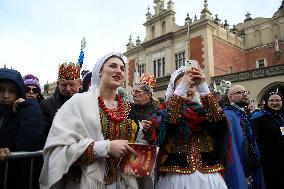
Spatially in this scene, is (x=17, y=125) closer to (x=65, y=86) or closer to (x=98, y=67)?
(x=98, y=67)

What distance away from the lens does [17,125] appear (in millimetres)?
2705

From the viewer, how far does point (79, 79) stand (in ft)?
13.7

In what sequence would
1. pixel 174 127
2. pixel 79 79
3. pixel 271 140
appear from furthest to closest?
pixel 271 140 < pixel 79 79 < pixel 174 127

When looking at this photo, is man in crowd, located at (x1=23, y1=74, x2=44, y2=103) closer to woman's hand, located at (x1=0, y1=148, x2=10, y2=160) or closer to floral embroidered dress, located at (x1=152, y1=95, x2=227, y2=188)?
woman's hand, located at (x1=0, y1=148, x2=10, y2=160)

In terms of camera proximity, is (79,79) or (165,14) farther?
(165,14)

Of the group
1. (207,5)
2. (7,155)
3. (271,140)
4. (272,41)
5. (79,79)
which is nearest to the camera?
(7,155)

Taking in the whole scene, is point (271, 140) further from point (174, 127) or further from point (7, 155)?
point (7, 155)

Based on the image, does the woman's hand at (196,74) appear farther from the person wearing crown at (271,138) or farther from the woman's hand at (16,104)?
the person wearing crown at (271,138)

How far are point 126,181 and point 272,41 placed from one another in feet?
83.7

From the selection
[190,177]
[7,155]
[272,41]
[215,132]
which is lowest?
[190,177]

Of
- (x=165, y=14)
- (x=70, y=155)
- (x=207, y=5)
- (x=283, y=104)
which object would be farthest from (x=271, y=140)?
(x=165, y=14)

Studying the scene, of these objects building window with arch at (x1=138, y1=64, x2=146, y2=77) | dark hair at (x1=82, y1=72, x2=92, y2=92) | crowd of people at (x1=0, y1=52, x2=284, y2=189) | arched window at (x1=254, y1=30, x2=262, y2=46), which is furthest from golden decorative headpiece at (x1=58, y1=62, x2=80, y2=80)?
arched window at (x1=254, y1=30, x2=262, y2=46)

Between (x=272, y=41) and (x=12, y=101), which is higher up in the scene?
(x=272, y=41)

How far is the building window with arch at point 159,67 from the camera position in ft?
80.9
